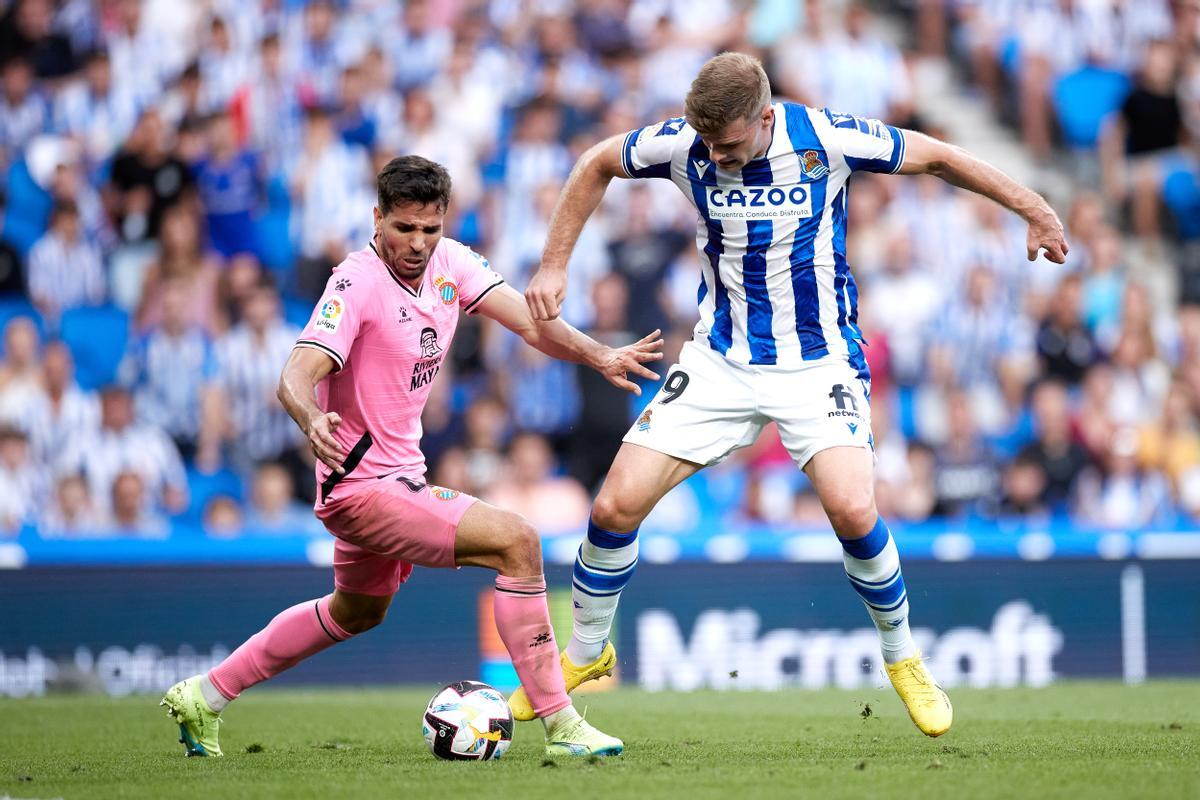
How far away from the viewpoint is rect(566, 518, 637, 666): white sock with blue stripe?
7066mm

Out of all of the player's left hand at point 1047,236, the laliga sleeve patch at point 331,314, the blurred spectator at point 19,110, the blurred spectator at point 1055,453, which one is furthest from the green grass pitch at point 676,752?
the blurred spectator at point 19,110

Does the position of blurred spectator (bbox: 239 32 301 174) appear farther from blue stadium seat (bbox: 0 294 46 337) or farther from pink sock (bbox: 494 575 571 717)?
pink sock (bbox: 494 575 571 717)

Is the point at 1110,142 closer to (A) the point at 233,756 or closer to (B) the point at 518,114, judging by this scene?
(B) the point at 518,114

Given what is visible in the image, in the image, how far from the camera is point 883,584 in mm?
6906

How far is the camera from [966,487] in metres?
12.7

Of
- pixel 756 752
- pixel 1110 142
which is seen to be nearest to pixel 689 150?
pixel 756 752

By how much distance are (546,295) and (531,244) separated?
726 centimetres

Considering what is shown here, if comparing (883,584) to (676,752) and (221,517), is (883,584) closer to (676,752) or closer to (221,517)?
(676,752)

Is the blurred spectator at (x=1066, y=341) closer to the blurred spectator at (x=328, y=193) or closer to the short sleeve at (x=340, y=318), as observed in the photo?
the blurred spectator at (x=328, y=193)

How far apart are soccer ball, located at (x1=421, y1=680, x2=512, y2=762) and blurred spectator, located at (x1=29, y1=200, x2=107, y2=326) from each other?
26.7ft

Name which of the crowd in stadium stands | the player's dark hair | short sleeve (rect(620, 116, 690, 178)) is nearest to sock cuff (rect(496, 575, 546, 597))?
the player's dark hair

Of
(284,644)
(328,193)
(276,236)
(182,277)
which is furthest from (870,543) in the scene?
(276,236)

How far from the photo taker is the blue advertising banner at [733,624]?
1088cm

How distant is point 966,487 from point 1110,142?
15.7 feet
